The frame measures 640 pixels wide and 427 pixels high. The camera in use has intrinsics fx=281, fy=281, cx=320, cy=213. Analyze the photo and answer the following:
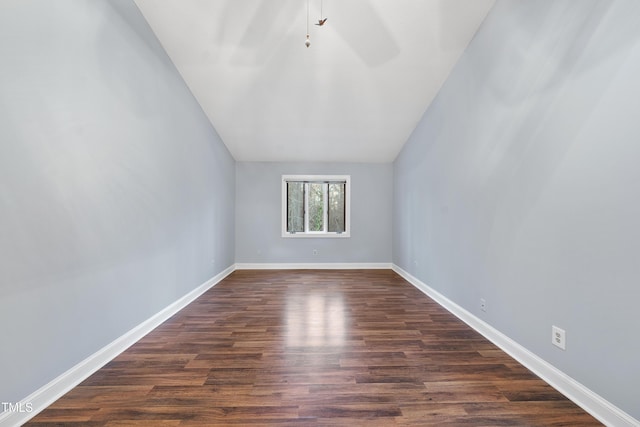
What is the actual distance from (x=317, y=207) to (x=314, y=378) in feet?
14.2

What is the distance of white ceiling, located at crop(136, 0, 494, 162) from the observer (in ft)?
9.10

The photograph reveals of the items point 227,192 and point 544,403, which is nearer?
point 544,403

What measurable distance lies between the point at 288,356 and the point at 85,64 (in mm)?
2587

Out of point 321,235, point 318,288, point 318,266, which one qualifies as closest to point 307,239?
point 321,235

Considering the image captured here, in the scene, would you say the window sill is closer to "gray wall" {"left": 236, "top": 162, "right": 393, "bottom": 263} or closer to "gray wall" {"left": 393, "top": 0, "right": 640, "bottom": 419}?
"gray wall" {"left": 236, "top": 162, "right": 393, "bottom": 263}

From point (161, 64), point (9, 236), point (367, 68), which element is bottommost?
point (9, 236)

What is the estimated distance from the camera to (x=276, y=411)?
162 cm

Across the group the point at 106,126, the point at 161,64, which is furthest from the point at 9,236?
the point at 161,64

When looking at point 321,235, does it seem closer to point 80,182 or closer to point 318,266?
point 318,266

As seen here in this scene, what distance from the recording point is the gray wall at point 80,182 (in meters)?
1.50

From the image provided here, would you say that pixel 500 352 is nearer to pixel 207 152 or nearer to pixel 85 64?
pixel 85 64

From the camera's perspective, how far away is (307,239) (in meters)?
5.86

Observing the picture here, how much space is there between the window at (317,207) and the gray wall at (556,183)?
119 inches

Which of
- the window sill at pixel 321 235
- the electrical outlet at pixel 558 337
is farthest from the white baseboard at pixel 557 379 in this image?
the window sill at pixel 321 235
